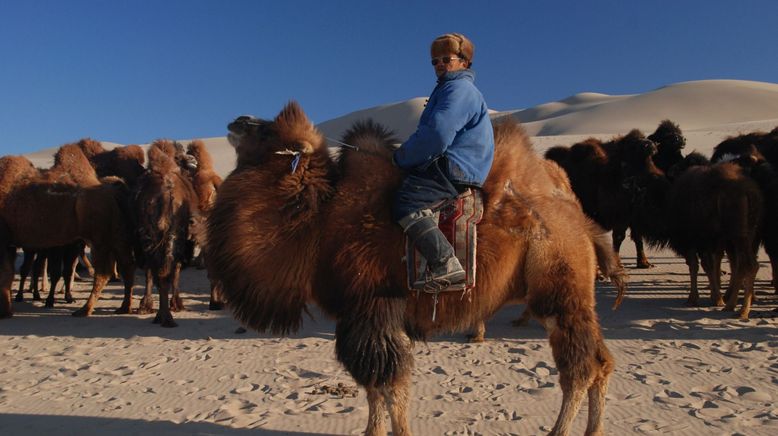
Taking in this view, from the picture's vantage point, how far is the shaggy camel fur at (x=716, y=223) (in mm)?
8789

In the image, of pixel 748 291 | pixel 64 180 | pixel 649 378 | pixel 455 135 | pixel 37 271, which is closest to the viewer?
pixel 455 135

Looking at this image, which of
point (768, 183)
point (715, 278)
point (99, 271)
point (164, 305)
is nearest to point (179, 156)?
point (99, 271)

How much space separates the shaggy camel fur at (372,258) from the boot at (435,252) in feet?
0.72

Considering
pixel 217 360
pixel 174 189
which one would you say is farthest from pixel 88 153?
pixel 217 360

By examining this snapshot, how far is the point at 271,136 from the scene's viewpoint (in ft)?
13.4

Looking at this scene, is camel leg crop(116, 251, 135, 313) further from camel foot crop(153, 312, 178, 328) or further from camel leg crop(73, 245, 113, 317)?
camel foot crop(153, 312, 178, 328)

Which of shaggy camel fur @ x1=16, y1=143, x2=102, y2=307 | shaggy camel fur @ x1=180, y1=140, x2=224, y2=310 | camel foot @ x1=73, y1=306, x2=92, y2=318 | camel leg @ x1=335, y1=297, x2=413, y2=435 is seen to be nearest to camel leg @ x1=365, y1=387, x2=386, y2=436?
camel leg @ x1=335, y1=297, x2=413, y2=435

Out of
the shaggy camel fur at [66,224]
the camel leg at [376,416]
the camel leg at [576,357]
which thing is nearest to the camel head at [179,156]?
the shaggy camel fur at [66,224]

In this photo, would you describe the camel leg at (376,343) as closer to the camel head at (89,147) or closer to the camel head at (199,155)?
the camel head at (199,155)

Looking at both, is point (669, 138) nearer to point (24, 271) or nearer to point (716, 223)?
point (716, 223)

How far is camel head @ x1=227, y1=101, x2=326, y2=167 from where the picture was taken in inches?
159

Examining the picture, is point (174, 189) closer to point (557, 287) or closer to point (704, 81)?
point (557, 287)

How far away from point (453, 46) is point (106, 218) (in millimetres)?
7686

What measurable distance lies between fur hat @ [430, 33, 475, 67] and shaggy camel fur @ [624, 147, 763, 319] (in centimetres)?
674
